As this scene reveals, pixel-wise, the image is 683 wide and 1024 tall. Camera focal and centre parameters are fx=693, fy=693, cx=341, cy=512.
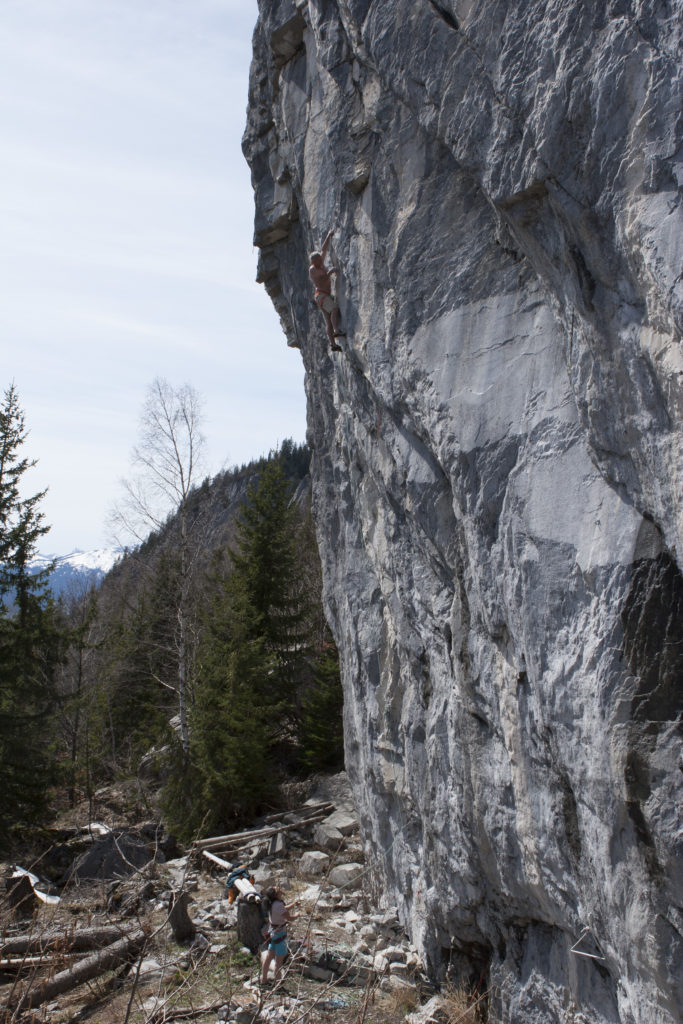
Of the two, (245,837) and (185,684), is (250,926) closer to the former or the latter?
(245,837)

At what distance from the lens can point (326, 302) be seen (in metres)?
8.80

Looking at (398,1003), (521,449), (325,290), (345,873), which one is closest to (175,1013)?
(398,1003)

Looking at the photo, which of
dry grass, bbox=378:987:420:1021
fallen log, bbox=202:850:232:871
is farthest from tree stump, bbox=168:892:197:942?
fallen log, bbox=202:850:232:871

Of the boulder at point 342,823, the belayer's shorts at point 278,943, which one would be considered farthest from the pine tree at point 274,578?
the belayer's shorts at point 278,943

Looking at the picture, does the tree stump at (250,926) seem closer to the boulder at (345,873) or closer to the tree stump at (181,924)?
the tree stump at (181,924)

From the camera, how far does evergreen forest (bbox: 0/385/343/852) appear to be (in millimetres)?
14172

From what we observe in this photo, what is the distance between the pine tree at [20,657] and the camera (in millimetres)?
13312

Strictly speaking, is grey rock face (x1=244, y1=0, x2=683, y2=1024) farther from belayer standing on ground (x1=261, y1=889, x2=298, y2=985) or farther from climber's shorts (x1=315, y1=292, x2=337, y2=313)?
belayer standing on ground (x1=261, y1=889, x2=298, y2=985)

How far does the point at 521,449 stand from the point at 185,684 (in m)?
12.9

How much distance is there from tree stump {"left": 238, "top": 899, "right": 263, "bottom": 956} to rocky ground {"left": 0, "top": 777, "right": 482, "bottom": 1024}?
0.13 m

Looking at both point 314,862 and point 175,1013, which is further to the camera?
point 314,862

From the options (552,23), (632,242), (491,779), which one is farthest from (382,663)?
(552,23)

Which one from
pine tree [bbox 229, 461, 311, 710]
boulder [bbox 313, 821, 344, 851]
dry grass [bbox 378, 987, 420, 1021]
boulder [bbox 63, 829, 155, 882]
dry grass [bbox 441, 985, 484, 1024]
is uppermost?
pine tree [bbox 229, 461, 311, 710]

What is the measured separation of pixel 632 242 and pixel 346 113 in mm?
5144
